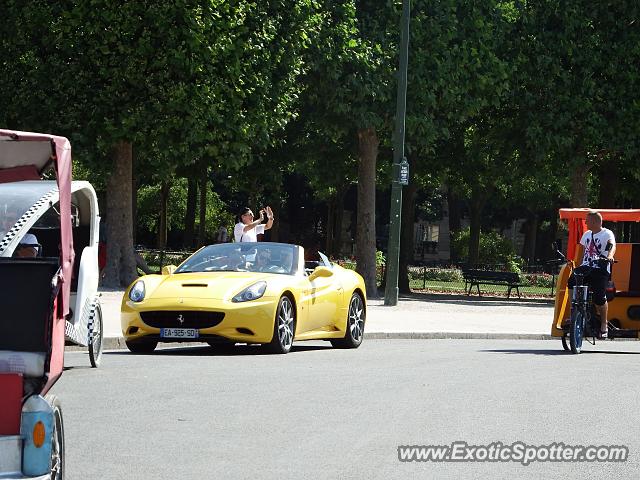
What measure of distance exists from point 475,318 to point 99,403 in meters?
19.0

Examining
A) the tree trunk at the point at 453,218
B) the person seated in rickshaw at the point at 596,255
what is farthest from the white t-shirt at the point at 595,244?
the tree trunk at the point at 453,218

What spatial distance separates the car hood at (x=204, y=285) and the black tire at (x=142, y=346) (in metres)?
0.65

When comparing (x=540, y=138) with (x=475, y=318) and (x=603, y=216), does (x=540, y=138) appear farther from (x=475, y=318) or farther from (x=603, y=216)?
(x=603, y=216)

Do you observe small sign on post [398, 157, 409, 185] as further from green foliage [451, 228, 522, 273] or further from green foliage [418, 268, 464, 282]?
green foliage [451, 228, 522, 273]

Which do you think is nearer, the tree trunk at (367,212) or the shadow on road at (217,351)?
the shadow on road at (217,351)

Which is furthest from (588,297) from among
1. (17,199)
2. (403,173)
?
(403,173)

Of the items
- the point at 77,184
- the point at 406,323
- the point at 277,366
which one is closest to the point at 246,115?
the point at 406,323

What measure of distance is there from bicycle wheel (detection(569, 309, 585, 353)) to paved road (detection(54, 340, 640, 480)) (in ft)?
4.95

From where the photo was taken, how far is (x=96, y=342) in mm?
15531

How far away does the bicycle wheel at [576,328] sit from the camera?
20.3m

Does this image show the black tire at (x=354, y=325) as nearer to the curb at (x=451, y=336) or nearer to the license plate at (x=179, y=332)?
the curb at (x=451, y=336)

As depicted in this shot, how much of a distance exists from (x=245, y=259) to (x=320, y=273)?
950 mm

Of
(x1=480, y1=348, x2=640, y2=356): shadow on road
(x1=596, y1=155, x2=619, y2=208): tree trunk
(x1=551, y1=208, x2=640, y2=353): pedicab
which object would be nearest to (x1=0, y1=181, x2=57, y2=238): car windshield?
(x1=480, y1=348, x2=640, y2=356): shadow on road

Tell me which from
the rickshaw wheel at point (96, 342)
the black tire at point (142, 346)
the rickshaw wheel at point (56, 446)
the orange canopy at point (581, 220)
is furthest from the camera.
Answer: the orange canopy at point (581, 220)
